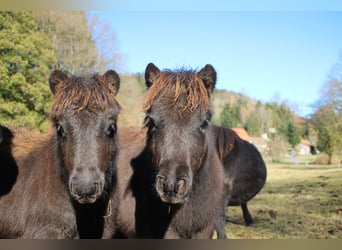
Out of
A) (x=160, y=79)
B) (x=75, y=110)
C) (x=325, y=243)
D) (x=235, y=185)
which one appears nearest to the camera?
(x=75, y=110)

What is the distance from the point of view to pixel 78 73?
4973 millimetres

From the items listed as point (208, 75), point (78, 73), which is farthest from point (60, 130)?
point (78, 73)

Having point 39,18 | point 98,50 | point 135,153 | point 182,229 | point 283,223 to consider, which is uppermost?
point 39,18

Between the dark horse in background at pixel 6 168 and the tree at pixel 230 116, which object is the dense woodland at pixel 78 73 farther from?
the dark horse in background at pixel 6 168

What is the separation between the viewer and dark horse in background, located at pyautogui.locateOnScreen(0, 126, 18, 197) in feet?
11.3

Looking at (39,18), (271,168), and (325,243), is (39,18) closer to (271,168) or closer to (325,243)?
(271,168)

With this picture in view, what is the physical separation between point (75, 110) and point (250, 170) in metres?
3.31

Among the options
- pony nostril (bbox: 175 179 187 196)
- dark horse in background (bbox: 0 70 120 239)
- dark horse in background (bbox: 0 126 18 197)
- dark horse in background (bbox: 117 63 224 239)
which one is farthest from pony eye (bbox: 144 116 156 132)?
dark horse in background (bbox: 0 126 18 197)

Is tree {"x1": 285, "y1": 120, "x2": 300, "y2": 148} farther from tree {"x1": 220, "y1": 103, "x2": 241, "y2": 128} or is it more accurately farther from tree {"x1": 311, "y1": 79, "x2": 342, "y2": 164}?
tree {"x1": 220, "y1": 103, "x2": 241, "y2": 128}

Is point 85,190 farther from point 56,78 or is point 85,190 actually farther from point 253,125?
point 253,125

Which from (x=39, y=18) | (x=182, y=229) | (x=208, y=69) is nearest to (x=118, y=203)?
(x=182, y=229)

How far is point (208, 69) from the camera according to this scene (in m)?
3.12

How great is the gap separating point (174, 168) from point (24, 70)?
3256 millimetres

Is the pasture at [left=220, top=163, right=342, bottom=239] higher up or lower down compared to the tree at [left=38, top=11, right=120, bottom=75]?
lower down
